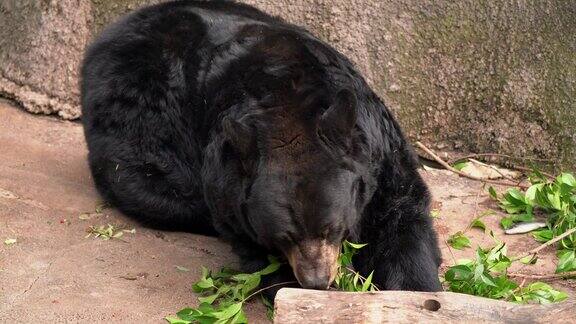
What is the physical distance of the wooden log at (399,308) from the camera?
11.1 feet

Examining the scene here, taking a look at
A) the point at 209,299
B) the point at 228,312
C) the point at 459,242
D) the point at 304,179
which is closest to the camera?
the point at 304,179

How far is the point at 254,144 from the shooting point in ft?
14.0

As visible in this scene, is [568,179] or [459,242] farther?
[568,179]

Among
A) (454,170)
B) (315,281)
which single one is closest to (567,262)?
(454,170)

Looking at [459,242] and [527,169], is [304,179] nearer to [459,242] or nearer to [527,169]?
[459,242]

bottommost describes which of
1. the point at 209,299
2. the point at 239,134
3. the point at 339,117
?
the point at 209,299

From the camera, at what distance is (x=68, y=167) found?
6.62m

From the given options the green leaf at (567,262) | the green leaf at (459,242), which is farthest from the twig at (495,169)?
the green leaf at (567,262)

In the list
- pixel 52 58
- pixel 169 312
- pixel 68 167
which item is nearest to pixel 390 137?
pixel 169 312

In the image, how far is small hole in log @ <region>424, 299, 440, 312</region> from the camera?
3.47 m

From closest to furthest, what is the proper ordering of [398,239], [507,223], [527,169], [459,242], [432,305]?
1. [432,305]
2. [398,239]
3. [459,242]
4. [507,223]
5. [527,169]

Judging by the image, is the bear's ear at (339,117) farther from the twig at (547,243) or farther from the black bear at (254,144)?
the twig at (547,243)

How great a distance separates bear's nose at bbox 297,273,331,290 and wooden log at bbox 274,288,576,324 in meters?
0.47

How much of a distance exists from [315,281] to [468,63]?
2.96m
